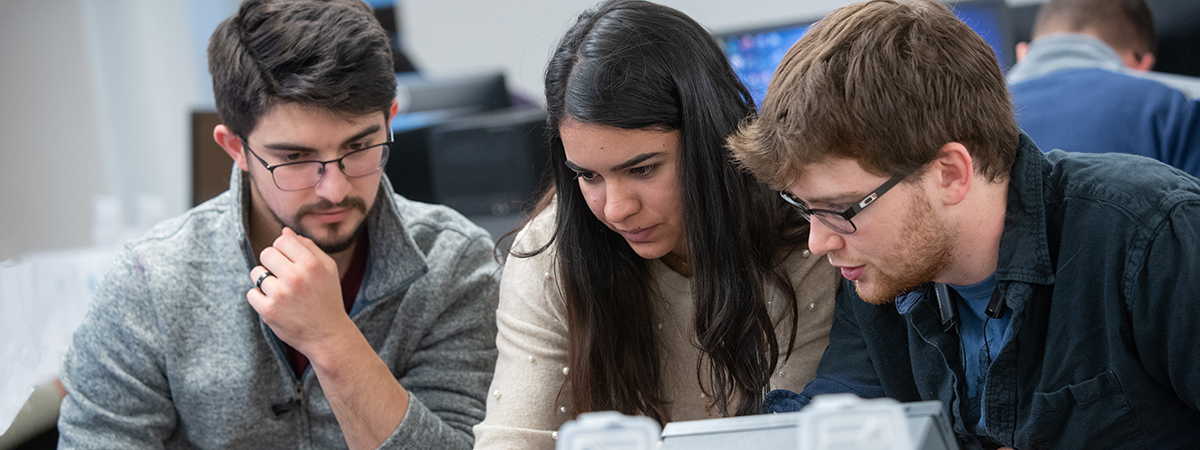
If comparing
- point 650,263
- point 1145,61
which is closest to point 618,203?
point 650,263

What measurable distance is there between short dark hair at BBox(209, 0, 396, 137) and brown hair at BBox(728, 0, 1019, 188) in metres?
0.75

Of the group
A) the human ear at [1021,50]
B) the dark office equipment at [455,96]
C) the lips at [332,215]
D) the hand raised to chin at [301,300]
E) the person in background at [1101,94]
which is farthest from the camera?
the dark office equipment at [455,96]

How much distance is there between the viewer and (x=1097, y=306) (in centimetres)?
103

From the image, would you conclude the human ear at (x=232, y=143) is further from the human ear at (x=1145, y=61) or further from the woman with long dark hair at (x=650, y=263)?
the human ear at (x=1145, y=61)

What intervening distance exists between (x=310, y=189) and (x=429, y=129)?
1.12 m

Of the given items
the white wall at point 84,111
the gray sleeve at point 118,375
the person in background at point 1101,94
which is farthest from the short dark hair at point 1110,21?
the white wall at point 84,111

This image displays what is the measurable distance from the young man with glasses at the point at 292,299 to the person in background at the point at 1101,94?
1.32m

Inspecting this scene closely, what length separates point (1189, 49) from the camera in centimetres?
246

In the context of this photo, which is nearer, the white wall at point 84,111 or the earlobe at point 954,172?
the earlobe at point 954,172

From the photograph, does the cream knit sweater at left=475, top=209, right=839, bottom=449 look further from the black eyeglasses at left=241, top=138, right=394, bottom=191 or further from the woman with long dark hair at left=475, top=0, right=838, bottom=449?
the black eyeglasses at left=241, top=138, right=394, bottom=191

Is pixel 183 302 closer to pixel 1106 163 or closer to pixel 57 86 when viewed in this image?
pixel 1106 163

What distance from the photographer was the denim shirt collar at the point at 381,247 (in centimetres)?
159

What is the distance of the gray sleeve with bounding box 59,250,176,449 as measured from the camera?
4.98 ft

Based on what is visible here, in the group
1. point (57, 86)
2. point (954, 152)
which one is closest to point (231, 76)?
point (954, 152)
